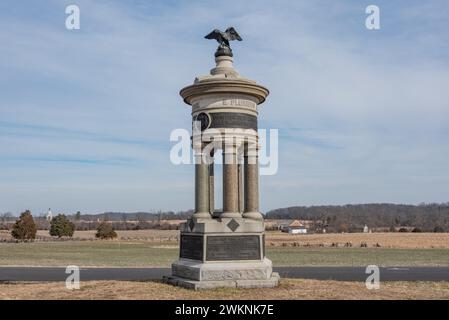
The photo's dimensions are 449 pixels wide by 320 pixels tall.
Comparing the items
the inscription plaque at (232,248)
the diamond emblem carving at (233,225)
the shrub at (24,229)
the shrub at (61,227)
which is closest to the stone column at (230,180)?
the diamond emblem carving at (233,225)

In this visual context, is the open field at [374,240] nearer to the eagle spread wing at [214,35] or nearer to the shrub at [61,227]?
the shrub at [61,227]

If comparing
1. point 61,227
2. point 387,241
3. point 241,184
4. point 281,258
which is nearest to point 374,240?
point 387,241

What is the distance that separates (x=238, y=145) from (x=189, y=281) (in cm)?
375

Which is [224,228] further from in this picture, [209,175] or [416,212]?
[416,212]

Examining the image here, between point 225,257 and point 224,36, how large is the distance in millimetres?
6056

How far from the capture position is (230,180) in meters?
13.3

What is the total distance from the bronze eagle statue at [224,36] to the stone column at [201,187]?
10.7ft

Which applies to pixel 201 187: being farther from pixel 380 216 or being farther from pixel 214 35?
pixel 380 216

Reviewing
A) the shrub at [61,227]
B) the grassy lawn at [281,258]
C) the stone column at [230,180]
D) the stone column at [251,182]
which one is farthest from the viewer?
the shrub at [61,227]

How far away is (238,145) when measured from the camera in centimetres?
1360

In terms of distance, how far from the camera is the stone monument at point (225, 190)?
41.1ft

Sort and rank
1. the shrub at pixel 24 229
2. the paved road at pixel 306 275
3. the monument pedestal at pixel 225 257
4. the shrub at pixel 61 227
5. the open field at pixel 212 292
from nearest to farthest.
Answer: the open field at pixel 212 292, the monument pedestal at pixel 225 257, the paved road at pixel 306 275, the shrub at pixel 24 229, the shrub at pixel 61 227

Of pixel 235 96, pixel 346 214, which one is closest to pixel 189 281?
pixel 235 96
